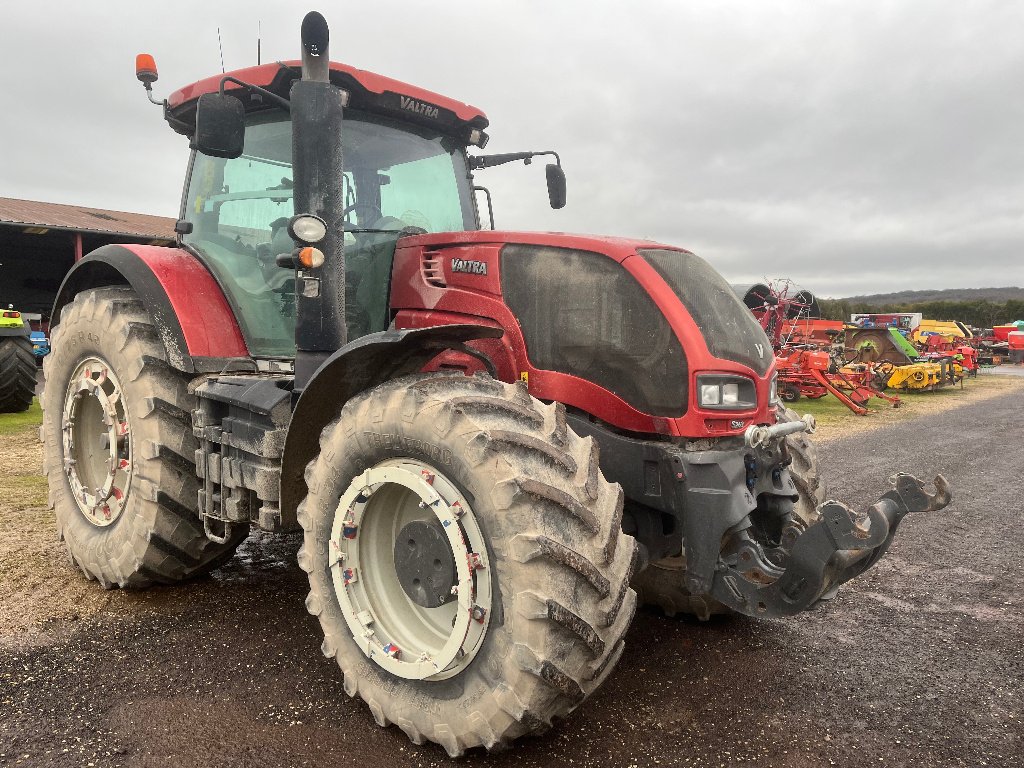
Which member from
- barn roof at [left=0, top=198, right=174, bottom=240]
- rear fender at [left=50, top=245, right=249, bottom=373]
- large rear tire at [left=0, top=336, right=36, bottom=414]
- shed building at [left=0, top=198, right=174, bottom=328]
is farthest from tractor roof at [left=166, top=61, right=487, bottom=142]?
barn roof at [left=0, top=198, right=174, bottom=240]

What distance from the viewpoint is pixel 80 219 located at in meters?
21.0

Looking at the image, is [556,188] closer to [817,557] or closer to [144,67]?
[144,67]

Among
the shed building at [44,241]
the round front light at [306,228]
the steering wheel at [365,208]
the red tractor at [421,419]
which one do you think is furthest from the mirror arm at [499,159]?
the shed building at [44,241]

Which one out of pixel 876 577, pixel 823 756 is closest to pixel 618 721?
pixel 823 756

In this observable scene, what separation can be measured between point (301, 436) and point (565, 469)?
1.19 metres

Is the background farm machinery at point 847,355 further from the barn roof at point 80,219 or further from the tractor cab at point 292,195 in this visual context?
the barn roof at point 80,219

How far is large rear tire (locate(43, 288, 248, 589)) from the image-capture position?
136 inches

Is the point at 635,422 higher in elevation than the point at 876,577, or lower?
higher

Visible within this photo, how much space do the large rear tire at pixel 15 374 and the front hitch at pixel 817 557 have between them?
10245 mm

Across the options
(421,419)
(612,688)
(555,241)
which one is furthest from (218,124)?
(612,688)

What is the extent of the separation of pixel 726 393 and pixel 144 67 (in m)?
3.26

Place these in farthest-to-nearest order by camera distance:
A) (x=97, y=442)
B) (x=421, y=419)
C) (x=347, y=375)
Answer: (x=97, y=442)
(x=347, y=375)
(x=421, y=419)

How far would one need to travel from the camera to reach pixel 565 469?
2.23 metres

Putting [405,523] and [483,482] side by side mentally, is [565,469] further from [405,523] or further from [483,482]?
[405,523]
